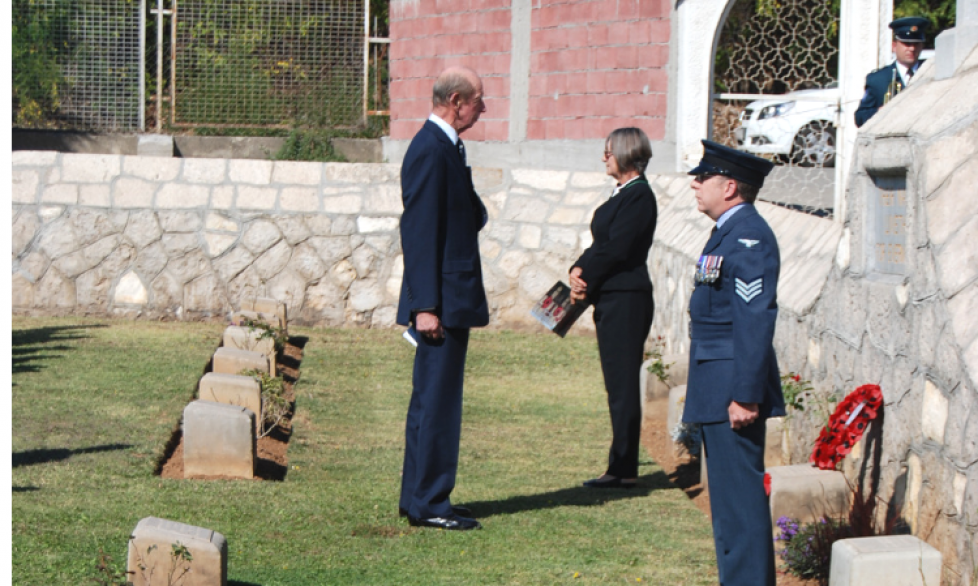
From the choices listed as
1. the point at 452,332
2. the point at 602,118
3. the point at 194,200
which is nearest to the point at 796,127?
the point at 602,118

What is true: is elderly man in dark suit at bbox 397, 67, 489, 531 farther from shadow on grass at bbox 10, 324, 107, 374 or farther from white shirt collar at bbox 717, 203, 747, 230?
shadow on grass at bbox 10, 324, 107, 374

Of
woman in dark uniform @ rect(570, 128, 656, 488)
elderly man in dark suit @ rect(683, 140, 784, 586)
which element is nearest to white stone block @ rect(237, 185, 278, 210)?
woman in dark uniform @ rect(570, 128, 656, 488)

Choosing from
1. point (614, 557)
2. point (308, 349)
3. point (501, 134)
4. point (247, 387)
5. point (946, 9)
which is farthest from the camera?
point (946, 9)

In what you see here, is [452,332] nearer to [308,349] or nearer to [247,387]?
[247,387]

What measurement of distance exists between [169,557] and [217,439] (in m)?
1.97

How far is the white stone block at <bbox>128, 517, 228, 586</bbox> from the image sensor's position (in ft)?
12.5

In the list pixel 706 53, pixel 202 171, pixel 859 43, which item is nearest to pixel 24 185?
pixel 202 171

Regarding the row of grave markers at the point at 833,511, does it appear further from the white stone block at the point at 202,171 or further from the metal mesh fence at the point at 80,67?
the metal mesh fence at the point at 80,67

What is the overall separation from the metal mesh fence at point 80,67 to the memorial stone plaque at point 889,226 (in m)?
13.5

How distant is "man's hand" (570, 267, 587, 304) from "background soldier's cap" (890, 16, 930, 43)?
133 inches

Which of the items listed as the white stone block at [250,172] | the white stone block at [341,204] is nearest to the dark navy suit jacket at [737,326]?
the white stone block at [341,204]

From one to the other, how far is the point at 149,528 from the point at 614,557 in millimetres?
1879

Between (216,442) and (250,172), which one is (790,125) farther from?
(216,442)

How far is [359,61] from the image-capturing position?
17328 mm
